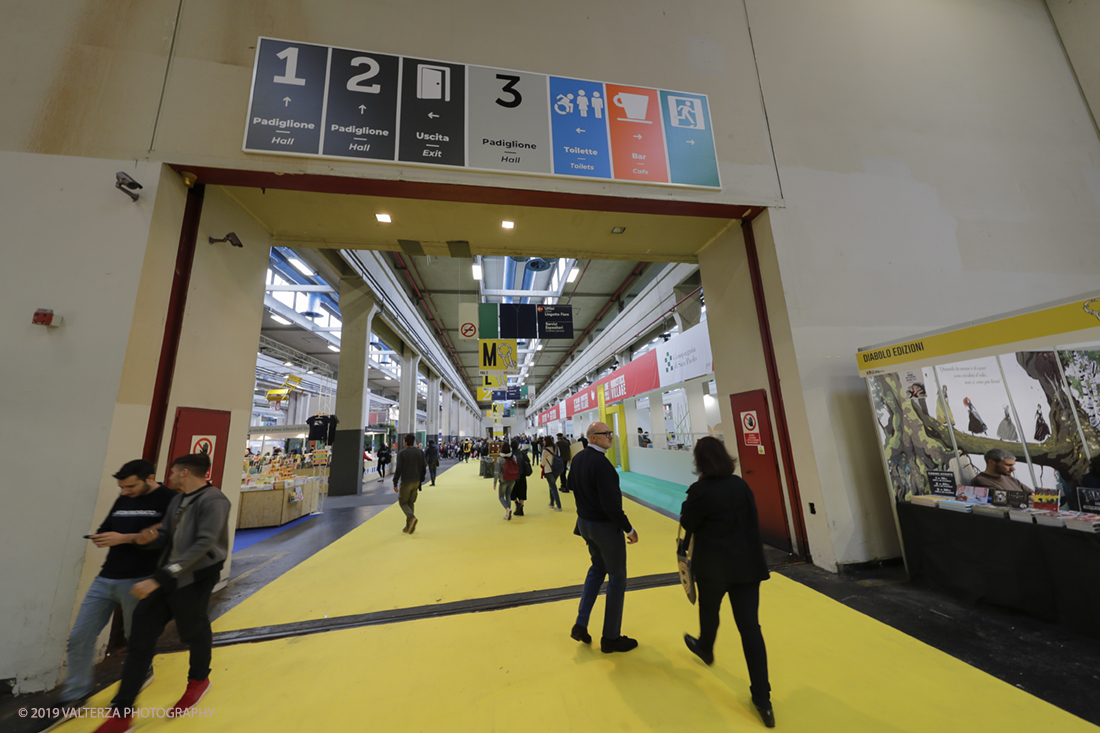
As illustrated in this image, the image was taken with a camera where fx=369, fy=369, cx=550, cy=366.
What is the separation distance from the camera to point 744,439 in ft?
15.9

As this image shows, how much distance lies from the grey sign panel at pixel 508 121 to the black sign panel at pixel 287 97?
1492 mm

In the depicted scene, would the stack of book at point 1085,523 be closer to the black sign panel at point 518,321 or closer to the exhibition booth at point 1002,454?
the exhibition booth at point 1002,454

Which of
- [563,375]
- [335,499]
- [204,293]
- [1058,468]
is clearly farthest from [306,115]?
[563,375]

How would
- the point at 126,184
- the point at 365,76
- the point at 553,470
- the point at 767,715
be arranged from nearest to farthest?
the point at 767,715
the point at 126,184
the point at 365,76
the point at 553,470

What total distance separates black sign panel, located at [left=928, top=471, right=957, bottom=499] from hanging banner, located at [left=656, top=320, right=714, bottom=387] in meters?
3.41

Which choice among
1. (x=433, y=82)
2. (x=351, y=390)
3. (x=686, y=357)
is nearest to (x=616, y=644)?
(x=433, y=82)

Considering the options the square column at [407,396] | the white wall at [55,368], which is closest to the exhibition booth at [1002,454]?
the white wall at [55,368]

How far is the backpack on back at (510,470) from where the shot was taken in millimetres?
6516

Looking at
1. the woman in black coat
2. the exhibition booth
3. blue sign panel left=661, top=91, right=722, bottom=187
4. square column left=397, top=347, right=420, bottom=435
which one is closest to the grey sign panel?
blue sign panel left=661, top=91, right=722, bottom=187

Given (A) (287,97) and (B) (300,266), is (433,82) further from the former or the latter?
(B) (300,266)

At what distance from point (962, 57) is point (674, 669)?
29.8 ft

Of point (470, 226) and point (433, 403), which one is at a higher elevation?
point (470, 226)

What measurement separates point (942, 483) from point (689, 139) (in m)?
4.26

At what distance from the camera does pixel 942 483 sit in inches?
130
